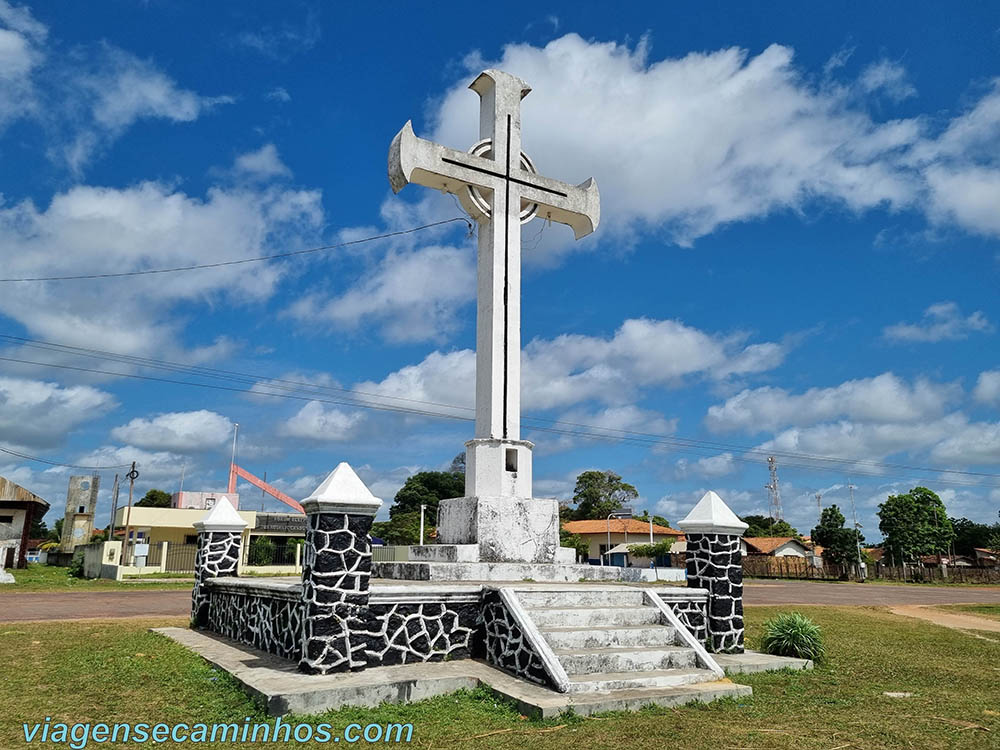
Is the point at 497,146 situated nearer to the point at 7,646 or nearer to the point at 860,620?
the point at 7,646

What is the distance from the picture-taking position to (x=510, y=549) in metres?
9.33

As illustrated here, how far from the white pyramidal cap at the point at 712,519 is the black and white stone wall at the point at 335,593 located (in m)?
4.00

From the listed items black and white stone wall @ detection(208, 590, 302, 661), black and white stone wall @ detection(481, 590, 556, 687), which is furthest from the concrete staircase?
black and white stone wall @ detection(208, 590, 302, 661)

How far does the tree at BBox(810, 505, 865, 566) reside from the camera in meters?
47.9

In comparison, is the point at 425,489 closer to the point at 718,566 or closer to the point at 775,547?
the point at 775,547

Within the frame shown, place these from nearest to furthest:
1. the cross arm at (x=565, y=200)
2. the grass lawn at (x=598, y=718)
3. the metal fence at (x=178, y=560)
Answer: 1. the grass lawn at (x=598, y=718)
2. the cross arm at (x=565, y=200)
3. the metal fence at (x=178, y=560)

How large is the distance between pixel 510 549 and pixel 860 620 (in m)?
10.3

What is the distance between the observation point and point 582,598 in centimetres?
774

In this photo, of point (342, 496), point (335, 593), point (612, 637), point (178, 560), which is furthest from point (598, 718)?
point (178, 560)

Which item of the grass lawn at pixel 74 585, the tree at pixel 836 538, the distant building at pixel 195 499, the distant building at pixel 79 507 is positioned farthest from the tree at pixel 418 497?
the grass lawn at pixel 74 585

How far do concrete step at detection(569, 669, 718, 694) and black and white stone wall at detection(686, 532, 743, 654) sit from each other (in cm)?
167

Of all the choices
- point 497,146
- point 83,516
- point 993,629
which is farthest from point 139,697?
point 83,516

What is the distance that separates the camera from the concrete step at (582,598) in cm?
745

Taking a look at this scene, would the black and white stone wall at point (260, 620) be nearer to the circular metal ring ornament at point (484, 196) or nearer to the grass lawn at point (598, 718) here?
the grass lawn at point (598, 718)
